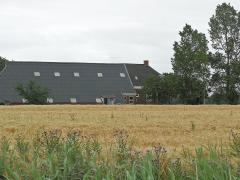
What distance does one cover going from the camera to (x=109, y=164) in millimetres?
5691

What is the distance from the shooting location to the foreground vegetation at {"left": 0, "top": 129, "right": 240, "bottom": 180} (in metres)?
5.04

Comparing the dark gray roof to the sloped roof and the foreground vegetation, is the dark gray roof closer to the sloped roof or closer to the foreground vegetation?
the sloped roof

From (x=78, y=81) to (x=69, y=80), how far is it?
134 cm

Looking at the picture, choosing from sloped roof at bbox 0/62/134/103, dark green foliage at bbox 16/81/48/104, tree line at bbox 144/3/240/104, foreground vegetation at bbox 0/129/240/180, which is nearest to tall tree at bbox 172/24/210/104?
tree line at bbox 144/3/240/104

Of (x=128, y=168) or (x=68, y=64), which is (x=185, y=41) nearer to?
(x=68, y=64)

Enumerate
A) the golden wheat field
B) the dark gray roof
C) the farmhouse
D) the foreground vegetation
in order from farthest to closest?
the dark gray roof → the farmhouse → the golden wheat field → the foreground vegetation

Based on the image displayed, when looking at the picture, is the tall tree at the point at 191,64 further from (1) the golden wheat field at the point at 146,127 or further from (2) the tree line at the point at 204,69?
(1) the golden wheat field at the point at 146,127

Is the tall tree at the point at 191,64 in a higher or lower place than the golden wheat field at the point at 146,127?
higher

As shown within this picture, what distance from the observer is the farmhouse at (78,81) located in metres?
82.6

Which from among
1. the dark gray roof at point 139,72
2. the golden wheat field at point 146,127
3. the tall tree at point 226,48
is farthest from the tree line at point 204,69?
the golden wheat field at point 146,127

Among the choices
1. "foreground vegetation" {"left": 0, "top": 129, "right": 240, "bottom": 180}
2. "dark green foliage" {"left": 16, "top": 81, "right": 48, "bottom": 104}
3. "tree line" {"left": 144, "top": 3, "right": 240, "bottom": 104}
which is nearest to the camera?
"foreground vegetation" {"left": 0, "top": 129, "right": 240, "bottom": 180}

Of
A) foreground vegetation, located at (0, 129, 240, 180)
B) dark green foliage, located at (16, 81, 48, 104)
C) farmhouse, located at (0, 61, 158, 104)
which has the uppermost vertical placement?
farmhouse, located at (0, 61, 158, 104)

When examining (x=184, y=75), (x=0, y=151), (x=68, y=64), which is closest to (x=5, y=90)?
(x=68, y=64)

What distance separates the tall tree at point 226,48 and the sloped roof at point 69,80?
16.1 metres
